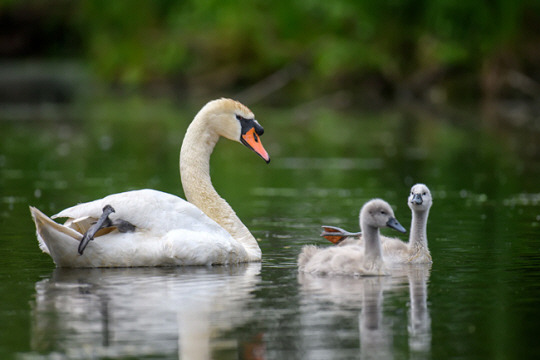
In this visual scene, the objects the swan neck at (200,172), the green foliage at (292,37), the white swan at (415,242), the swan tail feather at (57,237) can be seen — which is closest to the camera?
the swan tail feather at (57,237)

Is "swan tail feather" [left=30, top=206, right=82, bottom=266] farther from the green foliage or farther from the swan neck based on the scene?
the green foliage

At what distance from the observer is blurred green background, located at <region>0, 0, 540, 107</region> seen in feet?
132

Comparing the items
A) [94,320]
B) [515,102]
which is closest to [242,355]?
[94,320]

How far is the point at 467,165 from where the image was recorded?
792 inches

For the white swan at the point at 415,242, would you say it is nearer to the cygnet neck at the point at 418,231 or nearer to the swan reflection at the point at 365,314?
the cygnet neck at the point at 418,231

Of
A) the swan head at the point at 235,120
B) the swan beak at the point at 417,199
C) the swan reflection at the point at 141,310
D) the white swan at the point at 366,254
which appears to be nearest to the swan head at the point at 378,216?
the white swan at the point at 366,254

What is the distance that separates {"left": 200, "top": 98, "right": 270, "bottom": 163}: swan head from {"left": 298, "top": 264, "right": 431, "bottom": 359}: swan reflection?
1871mm

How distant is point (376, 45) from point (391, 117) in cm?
1000

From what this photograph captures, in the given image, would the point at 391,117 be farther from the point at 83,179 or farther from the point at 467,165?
the point at 83,179

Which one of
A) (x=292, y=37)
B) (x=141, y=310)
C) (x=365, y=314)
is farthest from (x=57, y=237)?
(x=292, y=37)

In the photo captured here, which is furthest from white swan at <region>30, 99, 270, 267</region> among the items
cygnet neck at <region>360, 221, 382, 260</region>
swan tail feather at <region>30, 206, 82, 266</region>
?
cygnet neck at <region>360, 221, 382, 260</region>

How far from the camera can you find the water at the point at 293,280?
645 centimetres

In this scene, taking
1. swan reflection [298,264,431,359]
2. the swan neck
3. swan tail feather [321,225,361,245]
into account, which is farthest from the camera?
the swan neck

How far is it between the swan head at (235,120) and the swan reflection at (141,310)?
57.6 inches
